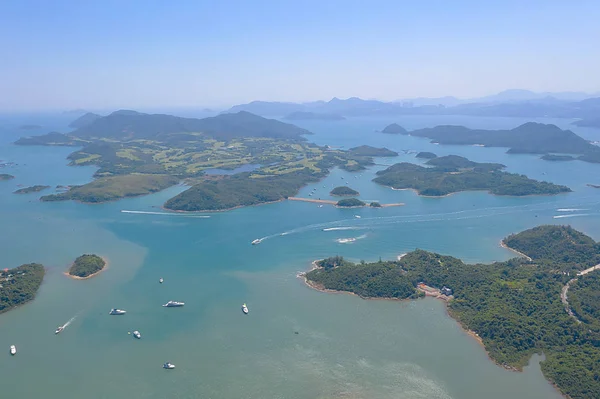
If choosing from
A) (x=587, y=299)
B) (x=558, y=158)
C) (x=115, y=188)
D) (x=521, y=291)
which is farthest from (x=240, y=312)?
(x=558, y=158)

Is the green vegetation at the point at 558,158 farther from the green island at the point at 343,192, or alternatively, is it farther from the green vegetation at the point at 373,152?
the green island at the point at 343,192

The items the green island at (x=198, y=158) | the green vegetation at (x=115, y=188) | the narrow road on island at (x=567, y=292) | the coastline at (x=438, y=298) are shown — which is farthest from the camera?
the green island at (x=198, y=158)

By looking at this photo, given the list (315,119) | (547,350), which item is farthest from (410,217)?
(315,119)

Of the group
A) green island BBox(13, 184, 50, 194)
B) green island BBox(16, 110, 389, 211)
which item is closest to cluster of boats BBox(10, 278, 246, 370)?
green island BBox(16, 110, 389, 211)

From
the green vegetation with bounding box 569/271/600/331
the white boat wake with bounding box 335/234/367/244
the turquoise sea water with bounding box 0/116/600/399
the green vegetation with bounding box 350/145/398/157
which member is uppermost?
the green vegetation with bounding box 350/145/398/157

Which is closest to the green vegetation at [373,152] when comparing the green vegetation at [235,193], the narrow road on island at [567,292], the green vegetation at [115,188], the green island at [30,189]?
the green vegetation at [235,193]

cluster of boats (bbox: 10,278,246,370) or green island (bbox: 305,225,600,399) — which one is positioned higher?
green island (bbox: 305,225,600,399)

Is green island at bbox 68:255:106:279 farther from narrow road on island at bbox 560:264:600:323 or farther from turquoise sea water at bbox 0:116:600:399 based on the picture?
narrow road on island at bbox 560:264:600:323
